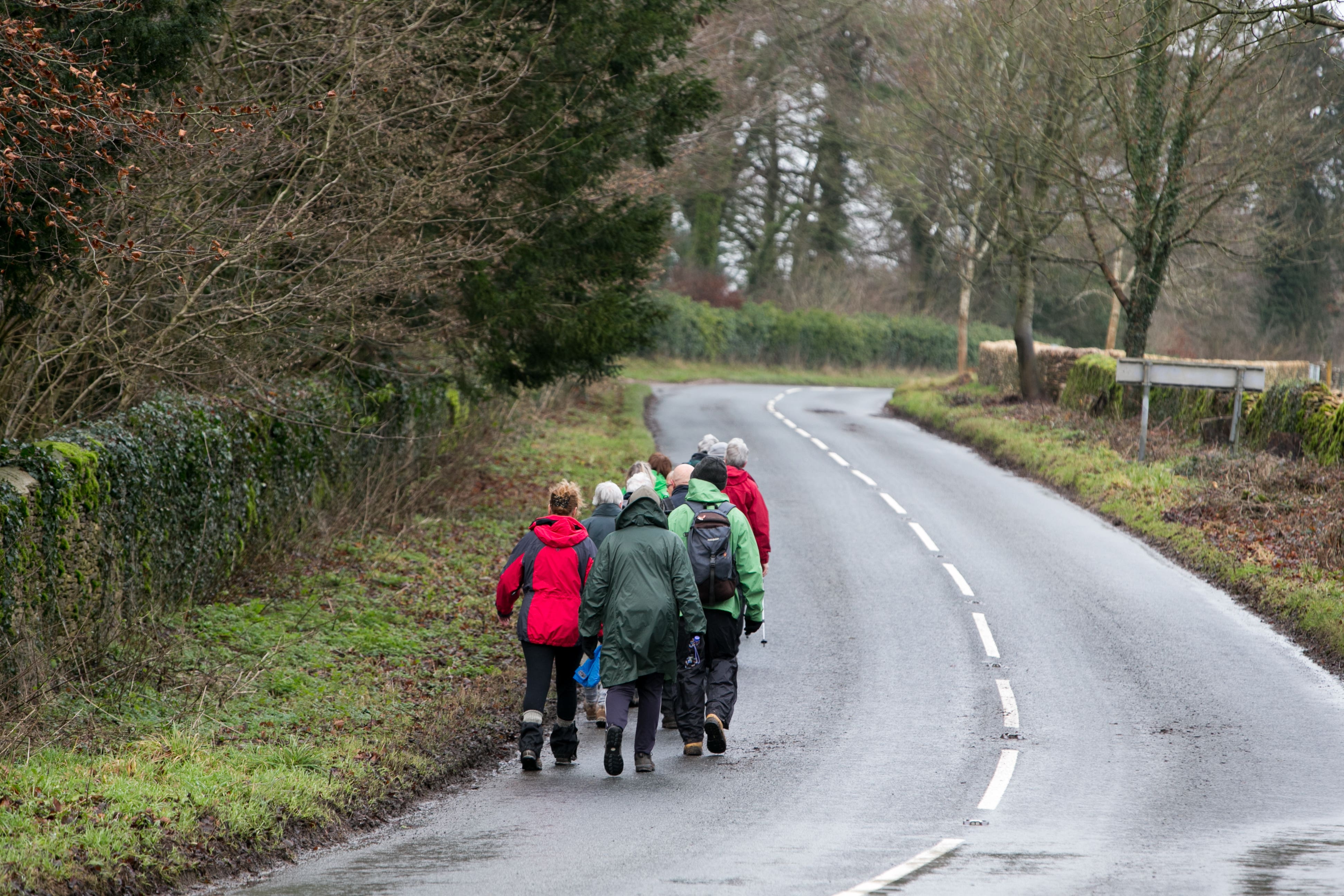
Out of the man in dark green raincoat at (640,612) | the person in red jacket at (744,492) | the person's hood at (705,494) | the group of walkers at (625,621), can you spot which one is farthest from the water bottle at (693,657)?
the person in red jacket at (744,492)

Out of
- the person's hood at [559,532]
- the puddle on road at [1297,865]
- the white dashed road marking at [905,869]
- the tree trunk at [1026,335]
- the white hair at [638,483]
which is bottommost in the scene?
the white dashed road marking at [905,869]

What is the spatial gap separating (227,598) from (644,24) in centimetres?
890

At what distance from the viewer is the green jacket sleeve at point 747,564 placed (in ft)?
32.1

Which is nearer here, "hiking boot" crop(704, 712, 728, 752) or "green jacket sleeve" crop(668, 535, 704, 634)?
"green jacket sleeve" crop(668, 535, 704, 634)

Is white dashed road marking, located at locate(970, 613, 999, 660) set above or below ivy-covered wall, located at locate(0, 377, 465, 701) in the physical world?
below

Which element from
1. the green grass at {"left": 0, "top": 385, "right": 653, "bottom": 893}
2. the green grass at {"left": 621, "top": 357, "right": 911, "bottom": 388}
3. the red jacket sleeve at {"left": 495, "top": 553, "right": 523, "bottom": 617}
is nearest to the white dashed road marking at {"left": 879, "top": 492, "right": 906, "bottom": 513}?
the green grass at {"left": 0, "top": 385, "right": 653, "bottom": 893}

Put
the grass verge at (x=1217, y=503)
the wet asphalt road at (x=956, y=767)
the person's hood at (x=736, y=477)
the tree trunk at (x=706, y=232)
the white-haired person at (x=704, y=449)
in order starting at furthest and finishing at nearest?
the tree trunk at (x=706, y=232)
the grass verge at (x=1217, y=503)
the white-haired person at (x=704, y=449)
the person's hood at (x=736, y=477)
the wet asphalt road at (x=956, y=767)

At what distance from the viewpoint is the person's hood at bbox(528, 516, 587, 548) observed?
8930 mm

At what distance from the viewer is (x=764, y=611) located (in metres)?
14.0

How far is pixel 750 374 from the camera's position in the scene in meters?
51.0

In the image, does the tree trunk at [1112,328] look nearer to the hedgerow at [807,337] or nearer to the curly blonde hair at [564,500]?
the hedgerow at [807,337]

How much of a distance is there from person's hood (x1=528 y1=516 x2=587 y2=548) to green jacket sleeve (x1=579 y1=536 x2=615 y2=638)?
0.84 feet

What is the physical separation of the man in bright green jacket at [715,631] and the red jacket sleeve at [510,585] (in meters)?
1.07

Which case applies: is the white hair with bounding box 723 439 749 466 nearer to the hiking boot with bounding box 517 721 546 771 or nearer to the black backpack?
the black backpack
